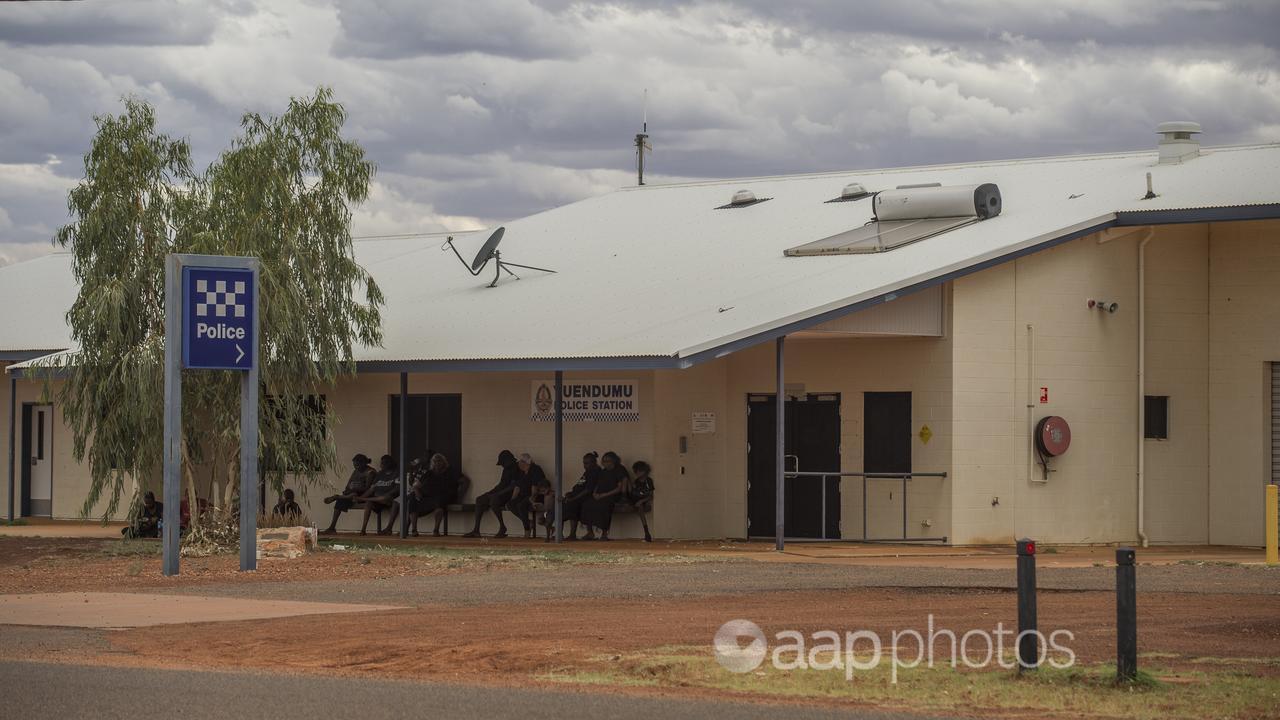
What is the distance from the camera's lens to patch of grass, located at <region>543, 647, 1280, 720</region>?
919cm

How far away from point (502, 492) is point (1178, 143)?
11.2 metres

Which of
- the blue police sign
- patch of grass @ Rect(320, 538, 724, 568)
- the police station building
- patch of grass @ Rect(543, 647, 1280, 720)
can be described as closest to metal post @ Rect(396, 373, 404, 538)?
the police station building

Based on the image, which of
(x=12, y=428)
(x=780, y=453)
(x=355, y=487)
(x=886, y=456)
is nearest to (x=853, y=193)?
(x=886, y=456)

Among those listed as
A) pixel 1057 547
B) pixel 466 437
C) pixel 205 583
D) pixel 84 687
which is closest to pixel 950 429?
pixel 1057 547

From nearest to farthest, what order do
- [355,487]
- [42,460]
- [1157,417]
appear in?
[1157,417], [355,487], [42,460]

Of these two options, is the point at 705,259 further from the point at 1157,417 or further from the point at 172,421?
the point at 172,421

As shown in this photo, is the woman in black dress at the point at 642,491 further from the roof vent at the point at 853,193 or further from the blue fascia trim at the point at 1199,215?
the blue fascia trim at the point at 1199,215

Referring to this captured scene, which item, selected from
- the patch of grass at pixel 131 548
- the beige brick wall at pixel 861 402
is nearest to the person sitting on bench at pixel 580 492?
the beige brick wall at pixel 861 402

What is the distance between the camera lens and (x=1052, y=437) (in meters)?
21.5

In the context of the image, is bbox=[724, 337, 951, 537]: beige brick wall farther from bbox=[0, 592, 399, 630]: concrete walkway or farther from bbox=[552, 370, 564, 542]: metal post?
bbox=[0, 592, 399, 630]: concrete walkway

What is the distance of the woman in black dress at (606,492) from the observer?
73.0ft

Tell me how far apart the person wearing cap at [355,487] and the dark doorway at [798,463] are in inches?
223

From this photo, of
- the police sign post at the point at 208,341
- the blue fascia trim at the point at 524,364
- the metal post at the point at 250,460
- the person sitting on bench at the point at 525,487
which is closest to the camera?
the police sign post at the point at 208,341

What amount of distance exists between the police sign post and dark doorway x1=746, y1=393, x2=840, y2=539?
24.6 feet
